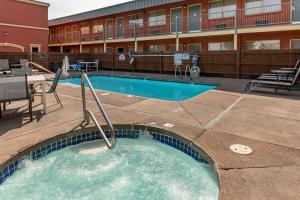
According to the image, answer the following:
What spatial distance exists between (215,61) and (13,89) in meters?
12.2

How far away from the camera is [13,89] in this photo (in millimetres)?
4805

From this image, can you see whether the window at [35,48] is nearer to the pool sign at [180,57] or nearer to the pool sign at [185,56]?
the pool sign at [180,57]

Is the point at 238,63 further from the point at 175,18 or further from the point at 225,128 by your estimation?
the point at 225,128

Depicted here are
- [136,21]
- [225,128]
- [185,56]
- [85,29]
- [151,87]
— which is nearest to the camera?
[225,128]

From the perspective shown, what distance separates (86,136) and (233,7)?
55.4 feet

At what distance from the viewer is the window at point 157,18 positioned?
69.3ft

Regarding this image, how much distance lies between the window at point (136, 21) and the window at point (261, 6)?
961cm

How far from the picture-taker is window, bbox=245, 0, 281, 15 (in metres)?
15.7

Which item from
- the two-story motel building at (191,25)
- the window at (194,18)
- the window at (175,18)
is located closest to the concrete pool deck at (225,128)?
the two-story motel building at (191,25)

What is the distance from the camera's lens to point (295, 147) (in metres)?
3.74

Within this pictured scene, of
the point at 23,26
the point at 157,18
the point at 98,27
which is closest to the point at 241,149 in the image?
the point at 157,18

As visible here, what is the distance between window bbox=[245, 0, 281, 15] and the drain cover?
48.6 ft

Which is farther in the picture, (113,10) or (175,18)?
(113,10)

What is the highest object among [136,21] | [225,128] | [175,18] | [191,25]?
[136,21]
